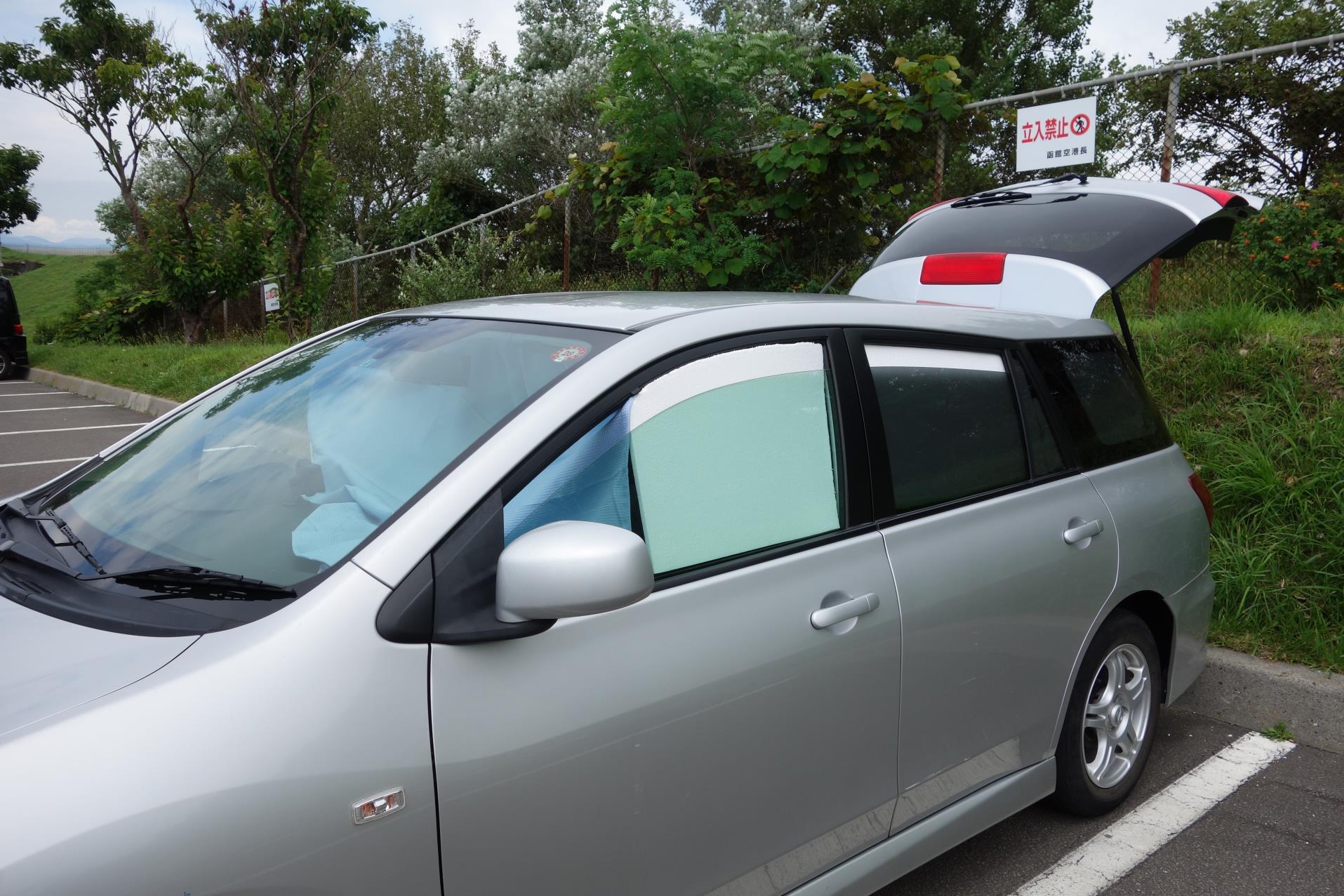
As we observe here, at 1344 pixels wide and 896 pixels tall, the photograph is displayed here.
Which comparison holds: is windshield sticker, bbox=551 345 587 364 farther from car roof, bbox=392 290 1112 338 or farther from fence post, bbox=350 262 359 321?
fence post, bbox=350 262 359 321

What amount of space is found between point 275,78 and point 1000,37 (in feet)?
65.1

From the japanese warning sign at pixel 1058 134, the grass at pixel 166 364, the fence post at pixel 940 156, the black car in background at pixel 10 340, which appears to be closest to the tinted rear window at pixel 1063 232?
the japanese warning sign at pixel 1058 134

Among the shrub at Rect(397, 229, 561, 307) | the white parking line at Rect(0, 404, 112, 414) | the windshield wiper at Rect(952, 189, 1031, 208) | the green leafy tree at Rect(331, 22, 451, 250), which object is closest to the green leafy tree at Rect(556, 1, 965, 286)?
the windshield wiper at Rect(952, 189, 1031, 208)

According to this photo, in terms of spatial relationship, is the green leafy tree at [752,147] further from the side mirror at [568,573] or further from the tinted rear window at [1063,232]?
the side mirror at [568,573]

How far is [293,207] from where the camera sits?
15.2m

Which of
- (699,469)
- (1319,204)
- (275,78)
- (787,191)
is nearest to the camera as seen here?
(699,469)

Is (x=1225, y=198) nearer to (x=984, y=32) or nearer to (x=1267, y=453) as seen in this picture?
(x=1267, y=453)

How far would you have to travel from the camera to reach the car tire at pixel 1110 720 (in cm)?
283

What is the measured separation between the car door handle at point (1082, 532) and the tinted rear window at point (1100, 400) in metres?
0.21

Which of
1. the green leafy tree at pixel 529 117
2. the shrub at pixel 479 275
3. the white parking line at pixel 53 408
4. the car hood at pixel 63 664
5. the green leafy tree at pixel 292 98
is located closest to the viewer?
the car hood at pixel 63 664

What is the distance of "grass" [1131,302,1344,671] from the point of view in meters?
4.05

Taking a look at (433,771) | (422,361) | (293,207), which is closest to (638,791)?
(433,771)

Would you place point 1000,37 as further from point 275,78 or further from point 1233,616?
point 1233,616

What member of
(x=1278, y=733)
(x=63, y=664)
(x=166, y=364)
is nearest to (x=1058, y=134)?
(x=1278, y=733)
